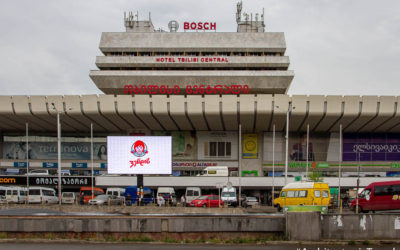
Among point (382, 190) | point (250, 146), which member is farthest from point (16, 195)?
point (250, 146)

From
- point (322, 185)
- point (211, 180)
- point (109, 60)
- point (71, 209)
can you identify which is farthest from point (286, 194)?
point (109, 60)

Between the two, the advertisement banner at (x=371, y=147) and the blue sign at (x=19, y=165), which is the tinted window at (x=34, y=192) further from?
the advertisement banner at (x=371, y=147)

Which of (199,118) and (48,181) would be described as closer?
(48,181)

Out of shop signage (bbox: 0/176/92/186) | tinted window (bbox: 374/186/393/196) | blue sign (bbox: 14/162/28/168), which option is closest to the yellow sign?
shop signage (bbox: 0/176/92/186)

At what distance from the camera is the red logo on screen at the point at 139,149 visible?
37.6 meters

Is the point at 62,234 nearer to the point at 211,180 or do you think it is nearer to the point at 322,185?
the point at 322,185

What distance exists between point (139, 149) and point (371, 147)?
134 feet

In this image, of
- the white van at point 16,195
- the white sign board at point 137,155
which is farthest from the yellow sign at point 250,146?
the white van at point 16,195

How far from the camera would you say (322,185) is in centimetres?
3241

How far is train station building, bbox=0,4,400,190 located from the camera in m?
57.9

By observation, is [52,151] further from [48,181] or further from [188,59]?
[188,59]

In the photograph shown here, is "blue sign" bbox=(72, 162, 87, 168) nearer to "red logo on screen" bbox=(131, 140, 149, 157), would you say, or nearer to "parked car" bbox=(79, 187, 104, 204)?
"parked car" bbox=(79, 187, 104, 204)

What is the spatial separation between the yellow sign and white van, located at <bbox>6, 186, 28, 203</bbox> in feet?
107

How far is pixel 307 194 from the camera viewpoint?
32.5 m
